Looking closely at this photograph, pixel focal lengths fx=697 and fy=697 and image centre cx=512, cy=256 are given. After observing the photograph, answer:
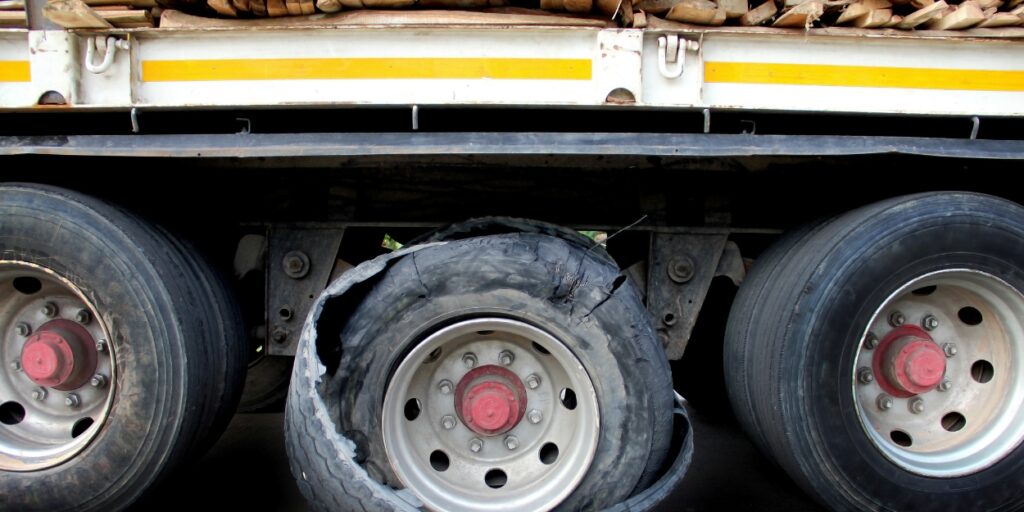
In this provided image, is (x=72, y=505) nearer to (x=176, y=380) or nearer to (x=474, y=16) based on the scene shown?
(x=176, y=380)

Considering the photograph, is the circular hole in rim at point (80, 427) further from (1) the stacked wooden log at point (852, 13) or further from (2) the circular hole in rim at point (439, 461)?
(1) the stacked wooden log at point (852, 13)

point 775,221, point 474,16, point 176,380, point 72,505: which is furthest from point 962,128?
point 72,505

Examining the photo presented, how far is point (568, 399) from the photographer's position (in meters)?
2.52

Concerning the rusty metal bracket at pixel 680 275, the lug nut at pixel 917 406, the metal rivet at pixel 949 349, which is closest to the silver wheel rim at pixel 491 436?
the rusty metal bracket at pixel 680 275

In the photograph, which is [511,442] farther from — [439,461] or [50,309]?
[50,309]

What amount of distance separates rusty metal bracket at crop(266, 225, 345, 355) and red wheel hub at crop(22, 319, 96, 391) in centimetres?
64

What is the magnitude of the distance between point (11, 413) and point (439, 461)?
5.34 feet

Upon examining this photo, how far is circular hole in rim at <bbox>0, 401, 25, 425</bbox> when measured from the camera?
8.54 ft

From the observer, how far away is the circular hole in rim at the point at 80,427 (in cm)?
259

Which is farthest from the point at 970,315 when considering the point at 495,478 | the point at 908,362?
the point at 495,478

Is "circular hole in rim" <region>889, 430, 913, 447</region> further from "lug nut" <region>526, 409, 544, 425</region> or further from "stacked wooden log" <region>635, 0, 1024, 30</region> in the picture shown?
"stacked wooden log" <region>635, 0, 1024, 30</region>

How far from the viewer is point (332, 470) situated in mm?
2188

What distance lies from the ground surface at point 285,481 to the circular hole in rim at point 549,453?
810 mm

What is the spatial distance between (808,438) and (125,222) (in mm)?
2419
